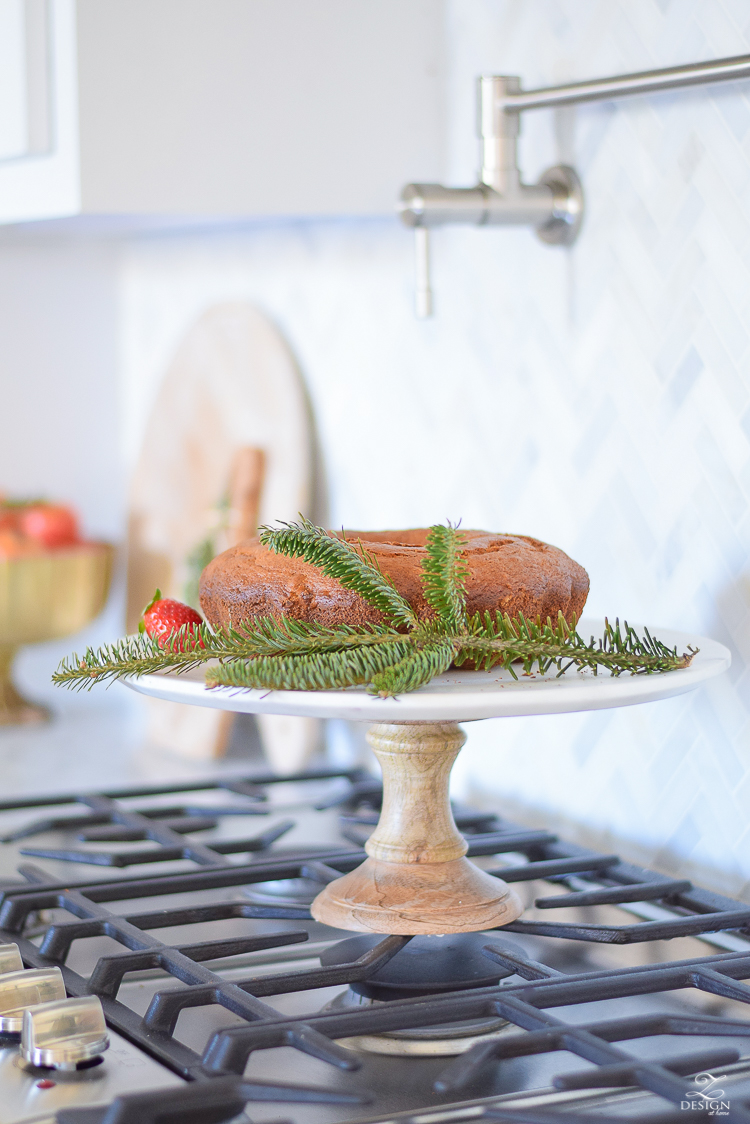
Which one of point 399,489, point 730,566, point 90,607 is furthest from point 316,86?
point 90,607

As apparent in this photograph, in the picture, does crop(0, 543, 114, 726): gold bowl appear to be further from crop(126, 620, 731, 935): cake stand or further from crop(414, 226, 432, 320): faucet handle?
crop(126, 620, 731, 935): cake stand

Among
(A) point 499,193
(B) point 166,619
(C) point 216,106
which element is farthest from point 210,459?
(B) point 166,619

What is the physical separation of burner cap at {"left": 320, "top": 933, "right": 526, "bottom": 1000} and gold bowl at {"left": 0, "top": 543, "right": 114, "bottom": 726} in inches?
36.3

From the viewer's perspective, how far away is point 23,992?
670mm

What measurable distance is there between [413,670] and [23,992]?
0.25 metres

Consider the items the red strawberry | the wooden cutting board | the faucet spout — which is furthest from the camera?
the wooden cutting board

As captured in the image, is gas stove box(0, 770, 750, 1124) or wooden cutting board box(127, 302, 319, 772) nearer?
gas stove box(0, 770, 750, 1124)

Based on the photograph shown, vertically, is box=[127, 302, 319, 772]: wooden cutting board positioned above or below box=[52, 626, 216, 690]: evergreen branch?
above

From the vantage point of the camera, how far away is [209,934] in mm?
874

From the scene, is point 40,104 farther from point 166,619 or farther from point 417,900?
point 417,900

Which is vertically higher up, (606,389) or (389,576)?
(606,389)

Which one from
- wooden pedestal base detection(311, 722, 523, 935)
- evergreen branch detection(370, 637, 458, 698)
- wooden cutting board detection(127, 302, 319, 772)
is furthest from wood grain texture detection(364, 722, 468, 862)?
wooden cutting board detection(127, 302, 319, 772)

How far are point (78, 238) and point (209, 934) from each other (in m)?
1.17

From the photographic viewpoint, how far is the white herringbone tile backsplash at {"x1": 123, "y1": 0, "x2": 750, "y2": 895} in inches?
36.4
